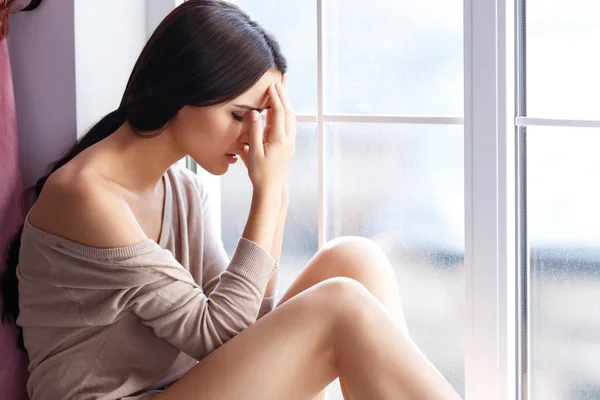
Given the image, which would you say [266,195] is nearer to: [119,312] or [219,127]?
[219,127]

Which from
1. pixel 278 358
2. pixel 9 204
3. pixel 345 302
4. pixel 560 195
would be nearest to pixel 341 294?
pixel 345 302

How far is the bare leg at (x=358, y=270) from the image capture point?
4.54 feet

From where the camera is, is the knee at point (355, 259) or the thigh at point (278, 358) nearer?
the thigh at point (278, 358)

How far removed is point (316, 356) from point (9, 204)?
65 centimetres

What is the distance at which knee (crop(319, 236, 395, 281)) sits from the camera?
1395 mm

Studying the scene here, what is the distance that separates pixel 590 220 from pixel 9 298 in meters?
1.01

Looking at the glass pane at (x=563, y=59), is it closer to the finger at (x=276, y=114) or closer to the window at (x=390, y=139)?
the window at (x=390, y=139)

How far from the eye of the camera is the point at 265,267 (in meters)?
1.28

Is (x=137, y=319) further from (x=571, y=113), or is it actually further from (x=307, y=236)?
(x=571, y=113)

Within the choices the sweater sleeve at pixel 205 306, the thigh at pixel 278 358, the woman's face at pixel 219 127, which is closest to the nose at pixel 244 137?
the woman's face at pixel 219 127

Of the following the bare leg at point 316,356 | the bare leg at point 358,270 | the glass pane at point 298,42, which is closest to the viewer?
the bare leg at point 316,356

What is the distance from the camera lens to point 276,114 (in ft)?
4.41

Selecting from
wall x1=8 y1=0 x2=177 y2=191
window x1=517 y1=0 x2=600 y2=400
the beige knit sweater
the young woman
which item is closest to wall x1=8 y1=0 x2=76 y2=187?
wall x1=8 y1=0 x2=177 y2=191

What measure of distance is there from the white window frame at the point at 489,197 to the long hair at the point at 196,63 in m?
0.36
